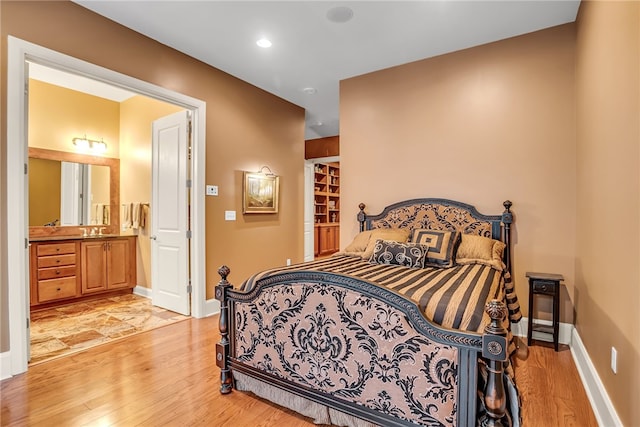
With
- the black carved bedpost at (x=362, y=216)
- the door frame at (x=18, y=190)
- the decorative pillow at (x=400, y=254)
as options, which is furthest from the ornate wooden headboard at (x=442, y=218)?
the door frame at (x=18, y=190)

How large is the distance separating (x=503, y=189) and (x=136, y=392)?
11.7 feet

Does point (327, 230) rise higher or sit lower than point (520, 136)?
lower

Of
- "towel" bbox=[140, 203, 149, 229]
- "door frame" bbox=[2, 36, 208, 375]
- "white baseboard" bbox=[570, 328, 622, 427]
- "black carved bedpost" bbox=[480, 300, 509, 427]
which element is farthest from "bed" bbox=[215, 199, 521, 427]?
"towel" bbox=[140, 203, 149, 229]

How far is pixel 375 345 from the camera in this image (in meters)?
1.59

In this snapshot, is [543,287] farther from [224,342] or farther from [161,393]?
[161,393]

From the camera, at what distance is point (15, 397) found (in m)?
2.06

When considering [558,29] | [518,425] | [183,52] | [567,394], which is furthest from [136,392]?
[558,29]

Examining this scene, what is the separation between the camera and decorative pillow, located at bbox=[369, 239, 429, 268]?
275cm

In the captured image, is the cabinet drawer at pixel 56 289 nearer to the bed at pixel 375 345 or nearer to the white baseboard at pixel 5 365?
the white baseboard at pixel 5 365

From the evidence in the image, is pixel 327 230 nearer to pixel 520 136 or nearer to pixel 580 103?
pixel 520 136

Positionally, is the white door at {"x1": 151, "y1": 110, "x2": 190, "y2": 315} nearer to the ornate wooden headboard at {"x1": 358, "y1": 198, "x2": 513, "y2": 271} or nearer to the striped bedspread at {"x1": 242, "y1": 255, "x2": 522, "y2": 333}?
the striped bedspread at {"x1": 242, "y1": 255, "x2": 522, "y2": 333}

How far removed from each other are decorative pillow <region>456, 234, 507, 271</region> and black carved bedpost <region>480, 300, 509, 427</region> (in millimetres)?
1657

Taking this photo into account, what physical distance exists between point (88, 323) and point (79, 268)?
1085 millimetres

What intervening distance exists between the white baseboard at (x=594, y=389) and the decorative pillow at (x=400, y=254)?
4.16 ft
